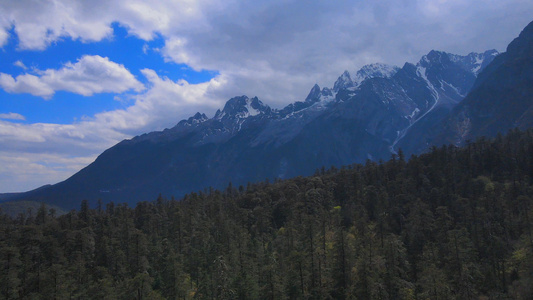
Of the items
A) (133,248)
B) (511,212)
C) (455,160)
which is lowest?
(133,248)

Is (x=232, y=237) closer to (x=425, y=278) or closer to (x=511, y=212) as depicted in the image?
(x=425, y=278)

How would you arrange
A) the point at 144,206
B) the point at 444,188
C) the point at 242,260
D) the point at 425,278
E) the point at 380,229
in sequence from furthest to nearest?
1. the point at 144,206
2. the point at 444,188
3. the point at 380,229
4. the point at 242,260
5. the point at 425,278

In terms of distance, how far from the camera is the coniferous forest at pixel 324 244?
67562 mm

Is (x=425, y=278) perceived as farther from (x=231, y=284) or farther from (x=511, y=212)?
(x=511, y=212)

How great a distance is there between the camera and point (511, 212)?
97.4 m

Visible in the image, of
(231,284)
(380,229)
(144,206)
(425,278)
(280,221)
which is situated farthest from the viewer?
(144,206)

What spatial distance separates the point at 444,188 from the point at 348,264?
70.7m

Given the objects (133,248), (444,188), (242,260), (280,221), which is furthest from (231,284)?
(444,188)

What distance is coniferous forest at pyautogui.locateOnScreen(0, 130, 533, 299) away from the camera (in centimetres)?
6756

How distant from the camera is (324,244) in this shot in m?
76.2

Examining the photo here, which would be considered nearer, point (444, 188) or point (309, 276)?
point (309, 276)

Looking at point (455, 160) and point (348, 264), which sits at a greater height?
point (455, 160)

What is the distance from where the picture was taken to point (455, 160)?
468 feet

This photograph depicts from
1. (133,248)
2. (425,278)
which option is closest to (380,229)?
(425,278)
